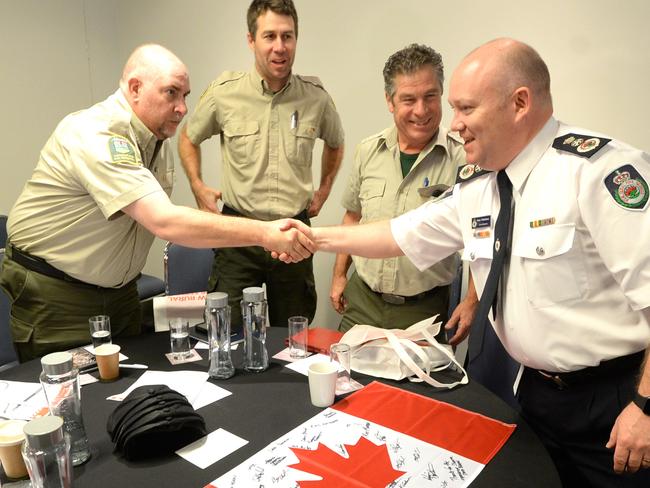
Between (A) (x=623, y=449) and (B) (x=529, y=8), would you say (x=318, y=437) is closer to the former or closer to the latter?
(A) (x=623, y=449)

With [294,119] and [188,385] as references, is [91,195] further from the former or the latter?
[294,119]

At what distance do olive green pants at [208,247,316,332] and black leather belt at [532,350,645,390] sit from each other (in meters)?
1.63

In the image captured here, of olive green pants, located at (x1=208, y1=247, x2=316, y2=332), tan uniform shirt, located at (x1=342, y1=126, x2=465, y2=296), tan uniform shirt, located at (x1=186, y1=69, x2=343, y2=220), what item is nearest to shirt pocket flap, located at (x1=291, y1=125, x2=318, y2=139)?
tan uniform shirt, located at (x1=186, y1=69, x2=343, y2=220)

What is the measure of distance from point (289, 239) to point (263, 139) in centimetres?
87

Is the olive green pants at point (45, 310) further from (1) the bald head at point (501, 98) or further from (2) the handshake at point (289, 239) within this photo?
(1) the bald head at point (501, 98)

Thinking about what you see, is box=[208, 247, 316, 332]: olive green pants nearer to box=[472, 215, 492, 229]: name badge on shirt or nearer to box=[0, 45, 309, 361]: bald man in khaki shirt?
box=[0, 45, 309, 361]: bald man in khaki shirt

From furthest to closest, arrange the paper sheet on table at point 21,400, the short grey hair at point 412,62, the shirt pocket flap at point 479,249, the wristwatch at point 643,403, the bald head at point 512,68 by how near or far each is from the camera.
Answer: the short grey hair at point 412,62 < the shirt pocket flap at point 479,249 < the bald head at point 512,68 < the paper sheet on table at point 21,400 < the wristwatch at point 643,403

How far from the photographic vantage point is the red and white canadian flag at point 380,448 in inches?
44.4

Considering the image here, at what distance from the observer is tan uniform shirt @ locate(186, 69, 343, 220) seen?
282cm

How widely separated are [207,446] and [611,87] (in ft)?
8.41

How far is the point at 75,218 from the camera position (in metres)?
2.02

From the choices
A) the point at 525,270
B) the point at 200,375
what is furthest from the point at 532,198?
the point at 200,375

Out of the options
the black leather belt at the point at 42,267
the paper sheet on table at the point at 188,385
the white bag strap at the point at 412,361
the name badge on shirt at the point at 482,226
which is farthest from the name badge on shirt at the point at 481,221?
the black leather belt at the point at 42,267
